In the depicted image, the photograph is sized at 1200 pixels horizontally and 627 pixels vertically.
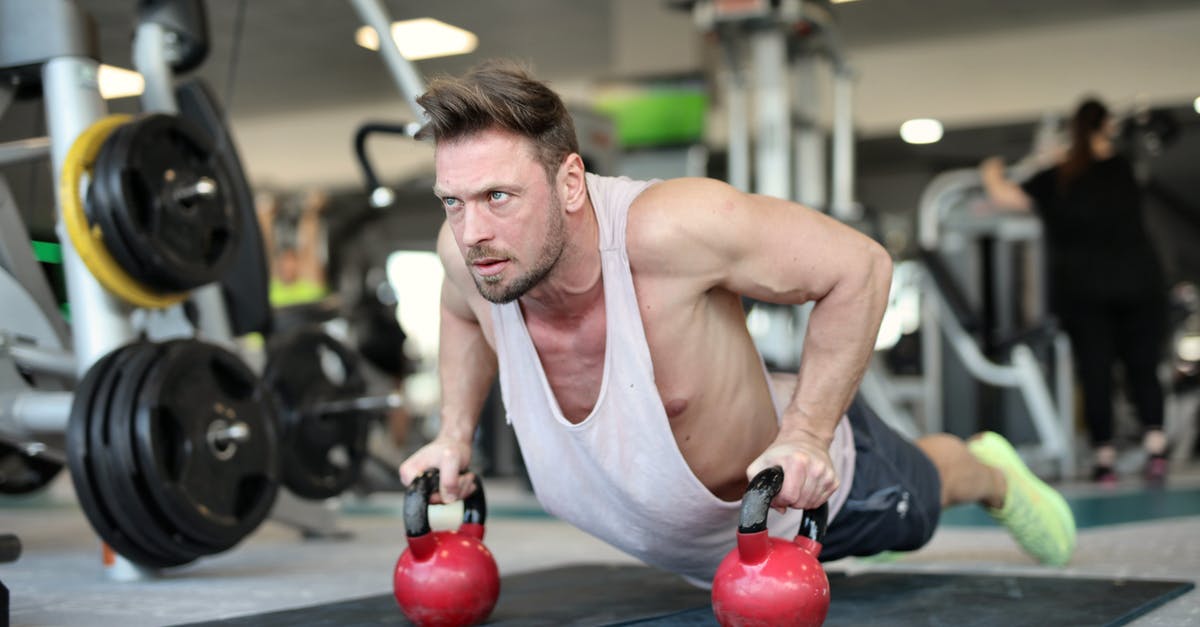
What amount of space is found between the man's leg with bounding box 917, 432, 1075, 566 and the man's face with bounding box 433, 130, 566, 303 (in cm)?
85

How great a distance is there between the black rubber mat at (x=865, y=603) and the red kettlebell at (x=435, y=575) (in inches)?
3.3

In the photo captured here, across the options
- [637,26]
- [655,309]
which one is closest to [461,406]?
[655,309]

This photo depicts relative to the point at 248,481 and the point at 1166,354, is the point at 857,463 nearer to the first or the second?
the point at 248,481

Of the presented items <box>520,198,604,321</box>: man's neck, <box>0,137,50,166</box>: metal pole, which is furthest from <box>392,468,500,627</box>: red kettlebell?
<box>0,137,50,166</box>: metal pole

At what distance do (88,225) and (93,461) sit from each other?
45cm

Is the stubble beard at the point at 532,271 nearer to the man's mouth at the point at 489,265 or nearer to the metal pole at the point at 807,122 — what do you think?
the man's mouth at the point at 489,265

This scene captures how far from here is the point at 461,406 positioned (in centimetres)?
168

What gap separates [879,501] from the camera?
1.71 m

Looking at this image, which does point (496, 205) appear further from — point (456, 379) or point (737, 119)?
→ point (737, 119)

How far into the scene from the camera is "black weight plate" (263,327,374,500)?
2.82m

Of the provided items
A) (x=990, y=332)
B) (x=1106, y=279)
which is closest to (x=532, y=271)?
(x=1106, y=279)

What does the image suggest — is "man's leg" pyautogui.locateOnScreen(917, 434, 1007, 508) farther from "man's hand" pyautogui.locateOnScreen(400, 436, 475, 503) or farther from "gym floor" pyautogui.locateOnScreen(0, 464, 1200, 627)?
"man's hand" pyautogui.locateOnScreen(400, 436, 475, 503)

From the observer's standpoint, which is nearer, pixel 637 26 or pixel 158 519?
pixel 158 519

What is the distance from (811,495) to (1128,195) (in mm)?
3682
